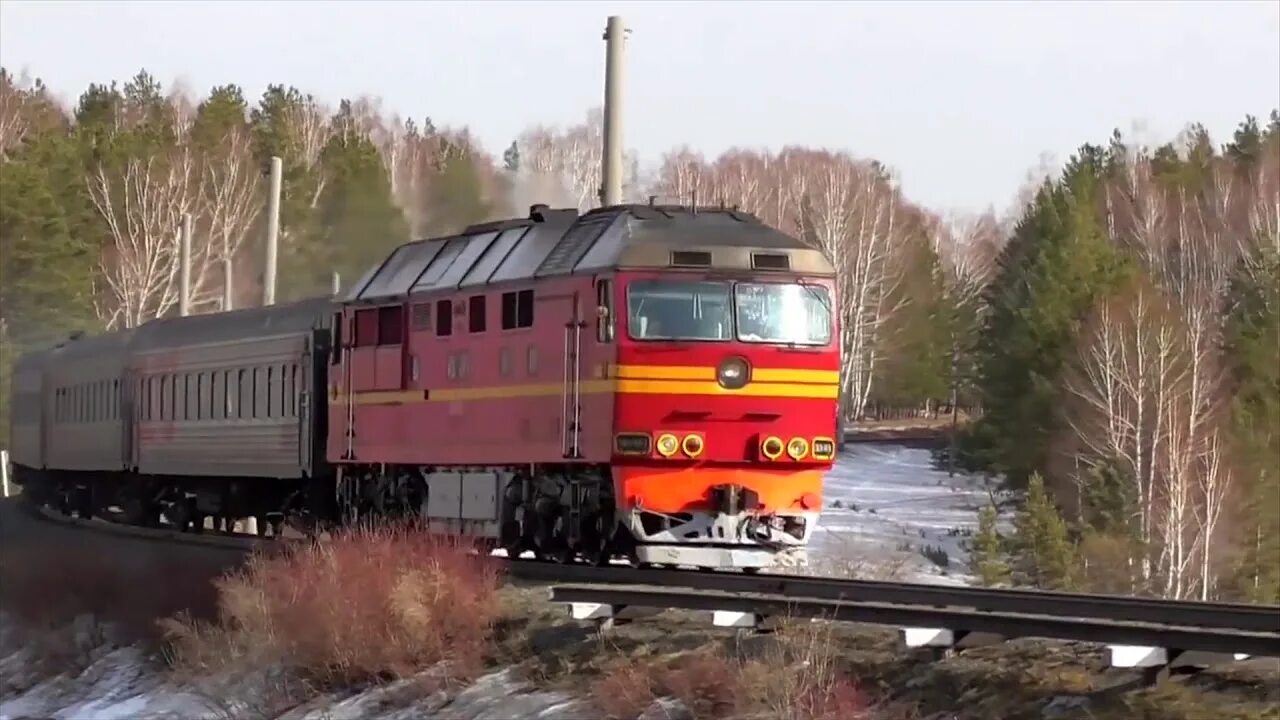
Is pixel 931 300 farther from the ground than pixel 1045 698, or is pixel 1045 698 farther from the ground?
pixel 931 300

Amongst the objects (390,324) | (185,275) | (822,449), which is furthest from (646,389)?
(185,275)

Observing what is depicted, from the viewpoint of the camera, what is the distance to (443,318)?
66.6ft

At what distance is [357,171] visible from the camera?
220ft

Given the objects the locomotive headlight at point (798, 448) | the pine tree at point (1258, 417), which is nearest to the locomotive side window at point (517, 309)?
the locomotive headlight at point (798, 448)

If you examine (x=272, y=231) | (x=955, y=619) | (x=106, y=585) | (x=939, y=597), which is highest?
(x=272, y=231)

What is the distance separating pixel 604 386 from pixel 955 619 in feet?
19.4

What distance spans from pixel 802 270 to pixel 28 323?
1946 inches

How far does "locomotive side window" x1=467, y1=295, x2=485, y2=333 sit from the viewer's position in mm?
19578

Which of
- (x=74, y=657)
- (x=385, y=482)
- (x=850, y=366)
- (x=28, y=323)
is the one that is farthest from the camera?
(x=850, y=366)

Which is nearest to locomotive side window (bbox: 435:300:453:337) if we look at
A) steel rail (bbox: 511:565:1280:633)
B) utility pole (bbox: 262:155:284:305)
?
steel rail (bbox: 511:565:1280:633)

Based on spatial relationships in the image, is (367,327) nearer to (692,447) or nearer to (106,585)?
(106,585)

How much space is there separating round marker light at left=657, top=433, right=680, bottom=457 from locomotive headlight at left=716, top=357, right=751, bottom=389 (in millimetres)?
673

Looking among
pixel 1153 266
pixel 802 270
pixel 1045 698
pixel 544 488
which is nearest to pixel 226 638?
pixel 544 488

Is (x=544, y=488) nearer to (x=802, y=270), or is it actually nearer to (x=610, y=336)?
(x=610, y=336)
